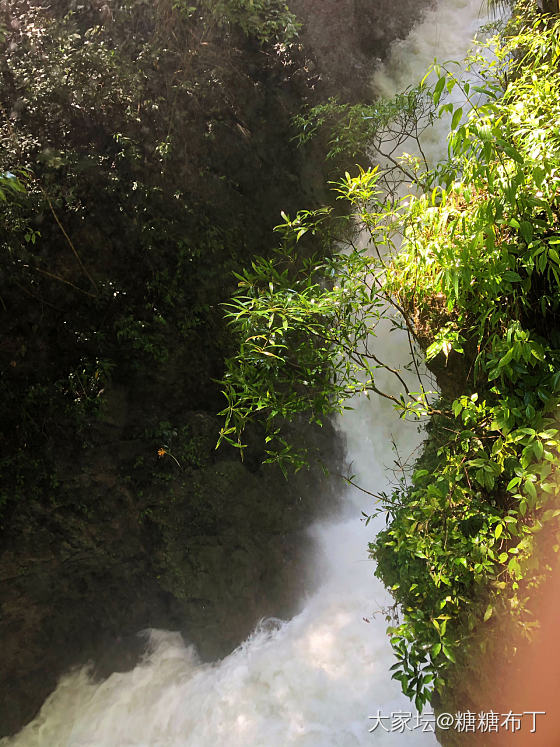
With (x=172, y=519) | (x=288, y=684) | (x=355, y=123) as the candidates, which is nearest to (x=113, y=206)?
(x=355, y=123)

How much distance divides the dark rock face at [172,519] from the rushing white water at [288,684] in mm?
163

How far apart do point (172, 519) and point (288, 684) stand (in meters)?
1.51

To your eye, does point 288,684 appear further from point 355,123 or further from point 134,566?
point 355,123

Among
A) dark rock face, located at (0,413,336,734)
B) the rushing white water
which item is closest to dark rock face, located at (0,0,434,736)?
dark rock face, located at (0,413,336,734)

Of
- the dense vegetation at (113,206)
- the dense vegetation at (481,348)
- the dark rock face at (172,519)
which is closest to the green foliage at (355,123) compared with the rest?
the dark rock face at (172,519)

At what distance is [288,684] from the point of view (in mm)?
3705

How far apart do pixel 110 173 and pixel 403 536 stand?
331cm

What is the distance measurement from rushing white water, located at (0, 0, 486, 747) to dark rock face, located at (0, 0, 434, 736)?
0.53 ft

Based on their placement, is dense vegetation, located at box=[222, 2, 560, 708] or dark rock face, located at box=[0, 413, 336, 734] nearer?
dense vegetation, located at box=[222, 2, 560, 708]

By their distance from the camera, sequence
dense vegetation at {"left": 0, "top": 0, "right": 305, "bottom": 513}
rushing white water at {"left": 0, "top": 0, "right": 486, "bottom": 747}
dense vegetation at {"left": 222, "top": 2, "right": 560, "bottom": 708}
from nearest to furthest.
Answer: dense vegetation at {"left": 222, "top": 2, "right": 560, "bottom": 708} → rushing white water at {"left": 0, "top": 0, "right": 486, "bottom": 747} → dense vegetation at {"left": 0, "top": 0, "right": 305, "bottom": 513}

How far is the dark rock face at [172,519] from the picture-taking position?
12.4ft

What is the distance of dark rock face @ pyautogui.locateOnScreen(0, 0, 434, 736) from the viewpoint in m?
3.77

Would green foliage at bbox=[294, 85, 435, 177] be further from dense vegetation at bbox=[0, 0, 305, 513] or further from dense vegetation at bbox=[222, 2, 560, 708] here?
dense vegetation at bbox=[222, 2, 560, 708]

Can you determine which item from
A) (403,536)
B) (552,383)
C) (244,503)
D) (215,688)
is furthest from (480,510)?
(215,688)
